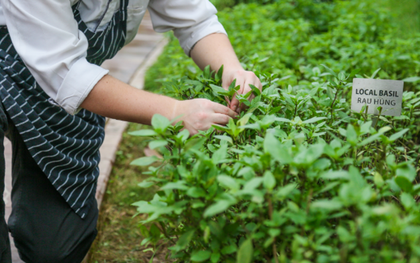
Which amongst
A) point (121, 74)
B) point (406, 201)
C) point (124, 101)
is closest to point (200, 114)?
point (124, 101)

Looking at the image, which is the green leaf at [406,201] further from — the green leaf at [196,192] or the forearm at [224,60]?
the forearm at [224,60]

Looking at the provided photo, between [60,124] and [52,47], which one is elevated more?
[52,47]

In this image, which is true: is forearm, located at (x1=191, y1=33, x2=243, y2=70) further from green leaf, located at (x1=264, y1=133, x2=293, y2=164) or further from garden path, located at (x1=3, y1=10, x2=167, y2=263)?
garden path, located at (x1=3, y1=10, x2=167, y2=263)

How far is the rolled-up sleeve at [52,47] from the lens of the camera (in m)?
1.21

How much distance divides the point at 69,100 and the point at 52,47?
0.56 ft

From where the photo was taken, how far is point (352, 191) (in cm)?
71

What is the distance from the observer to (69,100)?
125cm

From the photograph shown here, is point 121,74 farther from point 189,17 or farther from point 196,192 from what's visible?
point 196,192

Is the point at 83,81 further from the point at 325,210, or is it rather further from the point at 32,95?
the point at 325,210

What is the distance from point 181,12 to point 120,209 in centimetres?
129

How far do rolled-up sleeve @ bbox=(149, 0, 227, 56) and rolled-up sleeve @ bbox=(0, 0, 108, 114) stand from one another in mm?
556

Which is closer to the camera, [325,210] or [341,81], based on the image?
[325,210]

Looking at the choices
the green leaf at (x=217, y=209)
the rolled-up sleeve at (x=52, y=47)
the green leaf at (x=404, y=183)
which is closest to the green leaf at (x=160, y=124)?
the green leaf at (x=217, y=209)

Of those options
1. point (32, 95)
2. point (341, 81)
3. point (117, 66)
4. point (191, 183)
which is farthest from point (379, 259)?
point (117, 66)
